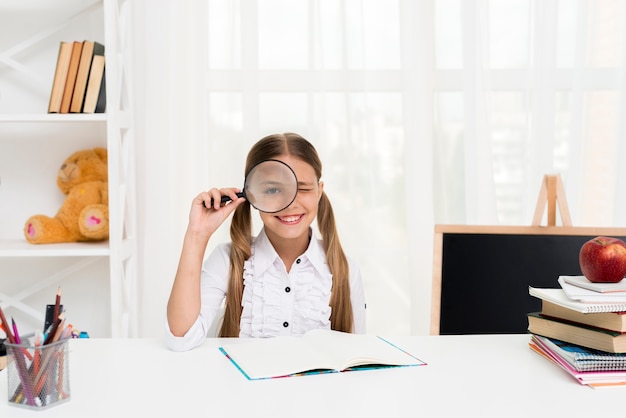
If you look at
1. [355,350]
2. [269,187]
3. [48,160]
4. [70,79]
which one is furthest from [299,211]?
[48,160]

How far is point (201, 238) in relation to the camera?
1.73 m

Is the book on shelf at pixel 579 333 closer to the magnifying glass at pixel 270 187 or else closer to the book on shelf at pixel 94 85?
the magnifying glass at pixel 270 187

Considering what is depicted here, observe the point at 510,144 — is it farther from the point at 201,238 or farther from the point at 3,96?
the point at 3,96

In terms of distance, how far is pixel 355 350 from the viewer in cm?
145

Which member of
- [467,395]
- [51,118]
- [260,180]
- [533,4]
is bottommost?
[467,395]

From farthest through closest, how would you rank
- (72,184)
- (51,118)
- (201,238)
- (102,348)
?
(72,184)
(51,118)
(201,238)
(102,348)

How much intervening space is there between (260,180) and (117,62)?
120 cm

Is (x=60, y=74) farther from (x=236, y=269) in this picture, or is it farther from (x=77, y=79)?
(x=236, y=269)

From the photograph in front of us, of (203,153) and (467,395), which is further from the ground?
(203,153)

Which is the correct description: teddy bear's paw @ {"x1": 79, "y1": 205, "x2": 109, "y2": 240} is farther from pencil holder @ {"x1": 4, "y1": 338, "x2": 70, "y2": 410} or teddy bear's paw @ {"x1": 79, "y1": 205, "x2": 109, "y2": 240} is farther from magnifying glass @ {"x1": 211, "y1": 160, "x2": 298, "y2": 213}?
pencil holder @ {"x1": 4, "y1": 338, "x2": 70, "y2": 410}

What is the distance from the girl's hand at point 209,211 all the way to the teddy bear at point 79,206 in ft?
3.17

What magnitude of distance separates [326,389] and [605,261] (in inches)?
23.9

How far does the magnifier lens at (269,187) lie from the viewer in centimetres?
159

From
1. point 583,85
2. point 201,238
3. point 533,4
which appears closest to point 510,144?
point 583,85
